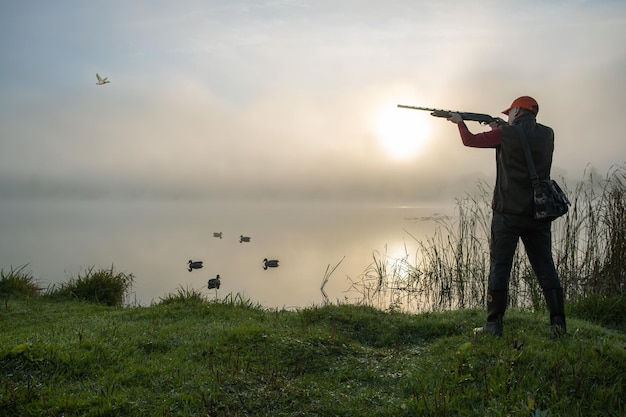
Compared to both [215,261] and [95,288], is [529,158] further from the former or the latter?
[215,261]

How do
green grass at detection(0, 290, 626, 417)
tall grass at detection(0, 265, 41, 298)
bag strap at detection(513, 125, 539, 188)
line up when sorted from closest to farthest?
green grass at detection(0, 290, 626, 417)
bag strap at detection(513, 125, 539, 188)
tall grass at detection(0, 265, 41, 298)

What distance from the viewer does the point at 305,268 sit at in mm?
17891

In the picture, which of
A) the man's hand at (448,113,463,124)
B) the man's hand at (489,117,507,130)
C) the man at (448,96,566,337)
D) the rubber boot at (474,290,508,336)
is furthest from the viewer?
the man's hand at (489,117,507,130)

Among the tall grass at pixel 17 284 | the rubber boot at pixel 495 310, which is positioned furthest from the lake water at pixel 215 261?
the rubber boot at pixel 495 310

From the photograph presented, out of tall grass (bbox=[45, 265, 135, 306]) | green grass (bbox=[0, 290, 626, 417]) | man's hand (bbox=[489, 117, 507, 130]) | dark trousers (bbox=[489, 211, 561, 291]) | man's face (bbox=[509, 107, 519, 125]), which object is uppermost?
man's hand (bbox=[489, 117, 507, 130])

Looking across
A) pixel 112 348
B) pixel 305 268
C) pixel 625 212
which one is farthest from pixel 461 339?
pixel 305 268

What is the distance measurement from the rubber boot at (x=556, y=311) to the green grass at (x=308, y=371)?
13cm

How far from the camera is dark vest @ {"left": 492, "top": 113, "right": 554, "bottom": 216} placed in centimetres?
486

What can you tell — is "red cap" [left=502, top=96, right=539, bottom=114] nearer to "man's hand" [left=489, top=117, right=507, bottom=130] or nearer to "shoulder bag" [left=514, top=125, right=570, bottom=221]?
"shoulder bag" [left=514, top=125, right=570, bottom=221]

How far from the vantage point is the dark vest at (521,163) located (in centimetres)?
486

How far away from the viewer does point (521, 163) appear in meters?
4.87

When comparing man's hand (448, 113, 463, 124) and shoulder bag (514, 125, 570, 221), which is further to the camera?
man's hand (448, 113, 463, 124)

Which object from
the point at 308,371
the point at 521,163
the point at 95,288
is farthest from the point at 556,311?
the point at 95,288

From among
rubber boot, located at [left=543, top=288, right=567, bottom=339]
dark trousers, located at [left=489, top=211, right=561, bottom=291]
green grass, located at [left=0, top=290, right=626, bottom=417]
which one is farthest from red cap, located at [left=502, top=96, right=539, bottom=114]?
green grass, located at [left=0, top=290, right=626, bottom=417]
